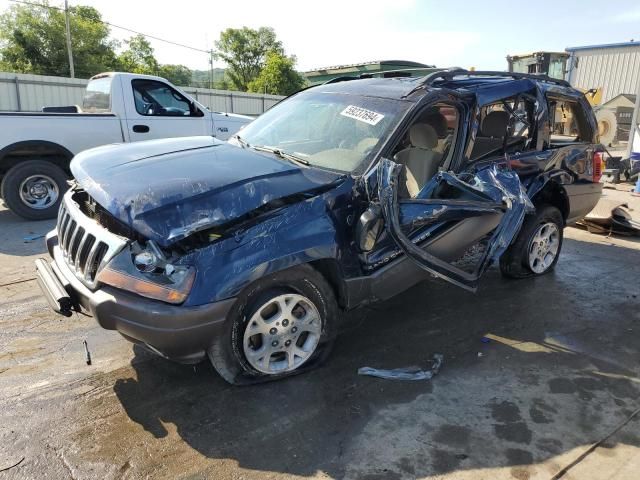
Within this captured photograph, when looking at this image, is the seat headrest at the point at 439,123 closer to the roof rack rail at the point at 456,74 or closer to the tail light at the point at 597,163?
the roof rack rail at the point at 456,74

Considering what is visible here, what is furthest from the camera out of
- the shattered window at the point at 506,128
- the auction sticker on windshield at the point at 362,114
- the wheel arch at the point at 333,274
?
the shattered window at the point at 506,128

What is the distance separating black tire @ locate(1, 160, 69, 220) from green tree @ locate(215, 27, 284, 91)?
63975 mm

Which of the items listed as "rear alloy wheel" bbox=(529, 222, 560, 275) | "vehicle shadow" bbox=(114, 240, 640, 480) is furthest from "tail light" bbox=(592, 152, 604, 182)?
"vehicle shadow" bbox=(114, 240, 640, 480)

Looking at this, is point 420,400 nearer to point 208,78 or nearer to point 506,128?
point 506,128

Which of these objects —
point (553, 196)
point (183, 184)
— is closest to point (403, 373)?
point (183, 184)

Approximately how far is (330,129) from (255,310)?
170cm

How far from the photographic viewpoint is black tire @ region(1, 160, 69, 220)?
693 cm

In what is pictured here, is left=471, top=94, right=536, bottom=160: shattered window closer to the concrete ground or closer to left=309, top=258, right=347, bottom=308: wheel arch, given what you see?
the concrete ground

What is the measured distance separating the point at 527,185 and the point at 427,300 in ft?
4.67

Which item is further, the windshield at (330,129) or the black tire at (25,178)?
the black tire at (25,178)

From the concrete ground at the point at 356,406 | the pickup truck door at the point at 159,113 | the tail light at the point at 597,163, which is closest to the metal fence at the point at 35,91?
the pickup truck door at the point at 159,113

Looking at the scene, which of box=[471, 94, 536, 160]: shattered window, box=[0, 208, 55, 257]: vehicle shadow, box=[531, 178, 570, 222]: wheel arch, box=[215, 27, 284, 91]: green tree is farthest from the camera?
box=[215, 27, 284, 91]: green tree

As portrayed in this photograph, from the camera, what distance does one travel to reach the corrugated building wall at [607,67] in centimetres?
1791

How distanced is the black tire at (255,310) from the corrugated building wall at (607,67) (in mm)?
18186
